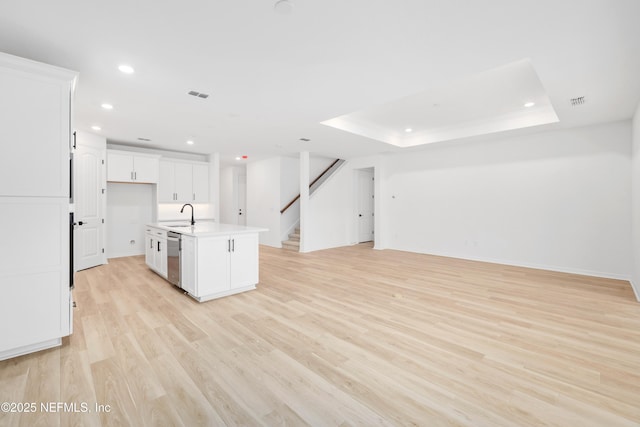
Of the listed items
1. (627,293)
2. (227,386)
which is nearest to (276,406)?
(227,386)

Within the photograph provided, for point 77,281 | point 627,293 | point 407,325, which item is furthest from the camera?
point 77,281

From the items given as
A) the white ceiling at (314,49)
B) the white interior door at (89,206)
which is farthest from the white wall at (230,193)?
the white ceiling at (314,49)

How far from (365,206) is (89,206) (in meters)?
7.26

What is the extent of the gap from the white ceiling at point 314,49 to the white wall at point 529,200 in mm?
1023

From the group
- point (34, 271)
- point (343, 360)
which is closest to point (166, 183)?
point (34, 271)

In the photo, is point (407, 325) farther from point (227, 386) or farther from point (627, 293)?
point (627, 293)

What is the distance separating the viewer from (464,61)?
2.82m

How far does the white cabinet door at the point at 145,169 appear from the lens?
648 cm

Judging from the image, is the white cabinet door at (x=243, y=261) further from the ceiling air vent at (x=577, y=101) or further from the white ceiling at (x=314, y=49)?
the ceiling air vent at (x=577, y=101)

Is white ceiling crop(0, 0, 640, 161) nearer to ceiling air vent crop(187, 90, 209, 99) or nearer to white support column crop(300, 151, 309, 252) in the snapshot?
ceiling air vent crop(187, 90, 209, 99)

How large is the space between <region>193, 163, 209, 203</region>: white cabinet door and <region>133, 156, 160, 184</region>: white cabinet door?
96 cm

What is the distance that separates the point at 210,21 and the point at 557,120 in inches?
224

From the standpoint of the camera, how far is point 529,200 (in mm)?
5867

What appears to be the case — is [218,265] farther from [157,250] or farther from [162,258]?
[157,250]
